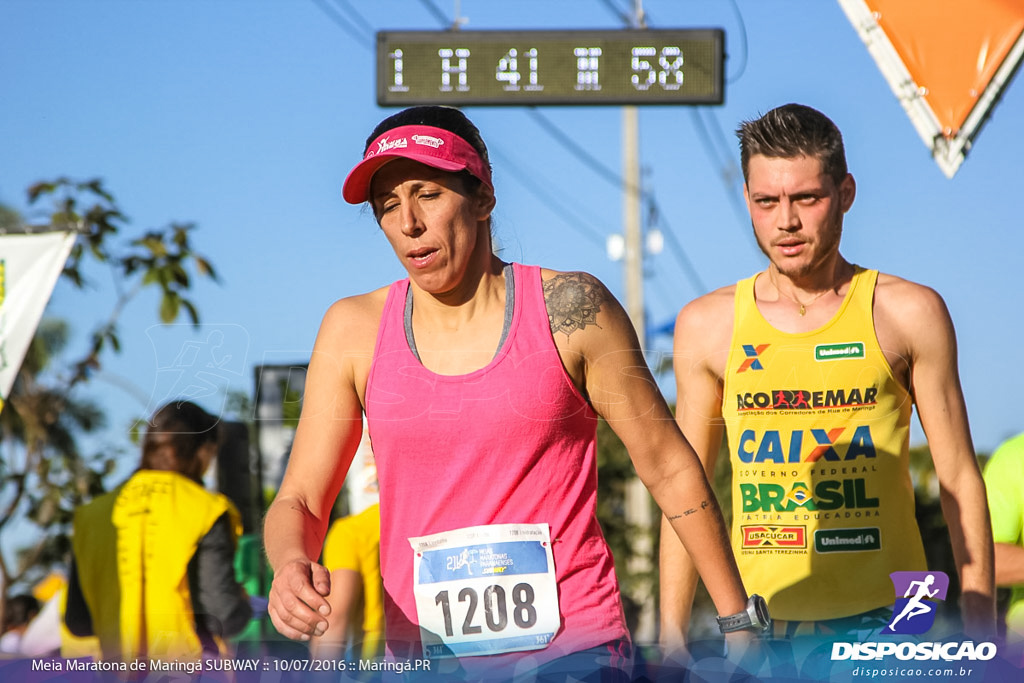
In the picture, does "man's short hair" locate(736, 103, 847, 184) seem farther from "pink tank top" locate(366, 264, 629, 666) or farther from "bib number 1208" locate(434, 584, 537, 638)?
"bib number 1208" locate(434, 584, 537, 638)

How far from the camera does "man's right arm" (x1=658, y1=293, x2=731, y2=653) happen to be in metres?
3.48

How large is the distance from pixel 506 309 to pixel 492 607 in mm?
698

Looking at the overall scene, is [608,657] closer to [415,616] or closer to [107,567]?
[415,616]

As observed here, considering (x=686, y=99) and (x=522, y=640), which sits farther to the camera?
(x=686, y=99)

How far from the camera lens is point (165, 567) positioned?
14.8 feet

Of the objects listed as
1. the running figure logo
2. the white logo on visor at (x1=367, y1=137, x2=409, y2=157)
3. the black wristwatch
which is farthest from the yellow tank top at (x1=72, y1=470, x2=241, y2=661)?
the running figure logo

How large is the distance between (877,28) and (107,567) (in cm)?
358

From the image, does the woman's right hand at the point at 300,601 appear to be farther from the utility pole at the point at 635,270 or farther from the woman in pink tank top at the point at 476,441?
the utility pole at the point at 635,270

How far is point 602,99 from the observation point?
5.91m

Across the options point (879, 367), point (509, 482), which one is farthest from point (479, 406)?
point (879, 367)

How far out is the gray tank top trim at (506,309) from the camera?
2.77 meters

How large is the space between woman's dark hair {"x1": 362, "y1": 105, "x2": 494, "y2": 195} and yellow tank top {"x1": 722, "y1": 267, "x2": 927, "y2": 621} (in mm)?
1109

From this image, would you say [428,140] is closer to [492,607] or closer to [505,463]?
[505,463]

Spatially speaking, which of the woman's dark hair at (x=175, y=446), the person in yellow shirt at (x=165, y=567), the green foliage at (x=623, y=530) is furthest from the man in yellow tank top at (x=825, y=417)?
the green foliage at (x=623, y=530)
